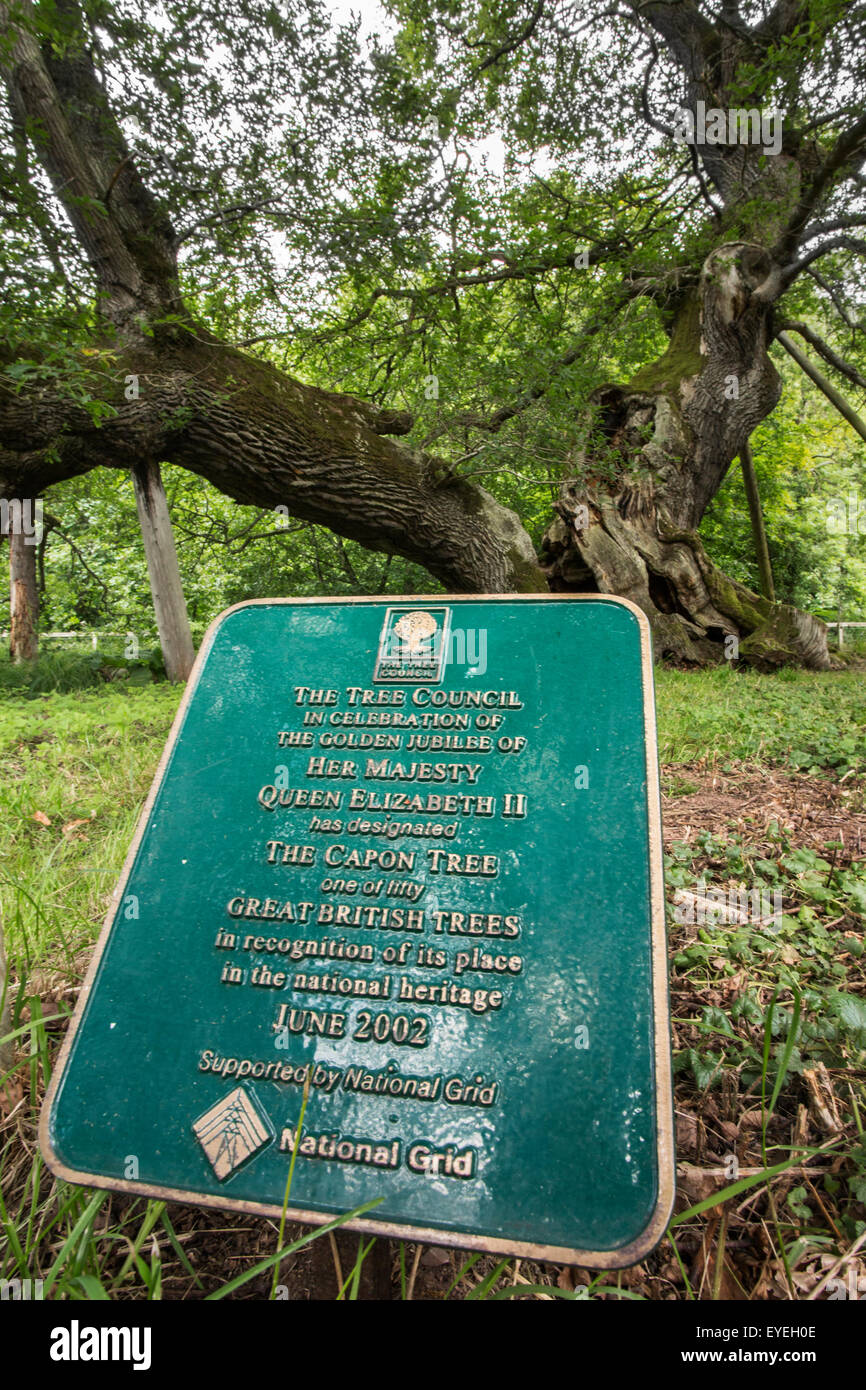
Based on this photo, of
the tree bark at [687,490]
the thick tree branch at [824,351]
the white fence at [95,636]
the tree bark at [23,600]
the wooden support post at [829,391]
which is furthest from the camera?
the white fence at [95,636]

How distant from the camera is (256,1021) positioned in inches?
→ 51.1

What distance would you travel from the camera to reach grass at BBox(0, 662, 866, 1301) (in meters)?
1.28

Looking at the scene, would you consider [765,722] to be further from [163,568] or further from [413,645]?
[163,568]

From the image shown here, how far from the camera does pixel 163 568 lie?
282 inches

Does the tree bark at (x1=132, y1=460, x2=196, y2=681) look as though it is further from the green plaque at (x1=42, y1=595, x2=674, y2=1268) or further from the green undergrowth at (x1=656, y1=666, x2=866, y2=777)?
the green plaque at (x1=42, y1=595, x2=674, y2=1268)

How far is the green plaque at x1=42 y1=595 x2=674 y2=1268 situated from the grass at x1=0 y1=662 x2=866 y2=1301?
0.19m

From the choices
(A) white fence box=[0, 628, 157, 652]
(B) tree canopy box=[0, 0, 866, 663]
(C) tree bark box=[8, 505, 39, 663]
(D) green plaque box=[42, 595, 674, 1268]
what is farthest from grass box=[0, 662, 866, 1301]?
(A) white fence box=[0, 628, 157, 652]

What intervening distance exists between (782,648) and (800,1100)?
6763 mm

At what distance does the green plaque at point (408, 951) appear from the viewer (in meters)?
1.10

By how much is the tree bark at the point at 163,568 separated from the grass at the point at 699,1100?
396 centimetres

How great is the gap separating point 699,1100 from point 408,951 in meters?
0.89

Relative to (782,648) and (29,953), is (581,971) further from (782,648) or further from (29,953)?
(782,648)

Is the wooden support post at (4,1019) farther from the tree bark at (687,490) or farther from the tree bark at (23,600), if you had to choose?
the tree bark at (23,600)

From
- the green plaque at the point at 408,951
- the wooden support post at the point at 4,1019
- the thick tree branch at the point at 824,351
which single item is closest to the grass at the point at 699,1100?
the wooden support post at the point at 4,1019
